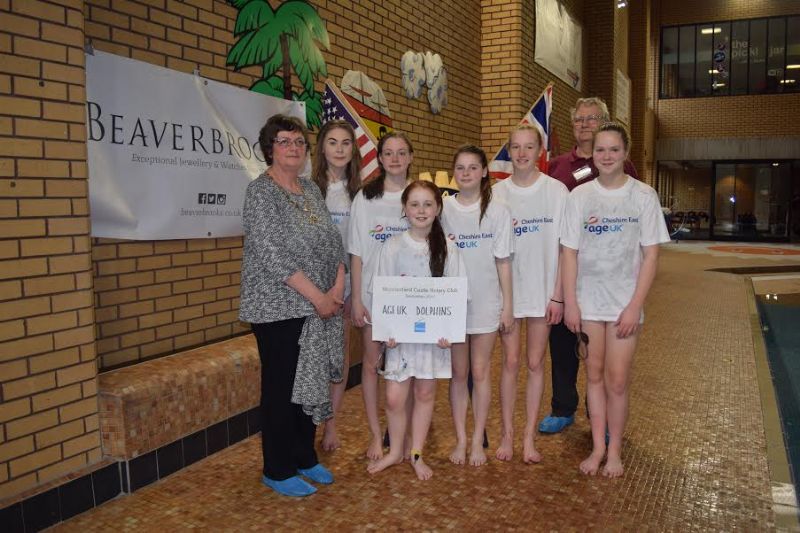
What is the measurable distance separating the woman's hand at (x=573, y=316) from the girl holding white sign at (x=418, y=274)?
0.57m

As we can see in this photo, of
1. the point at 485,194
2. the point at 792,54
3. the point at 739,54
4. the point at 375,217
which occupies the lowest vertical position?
the point at 375,217

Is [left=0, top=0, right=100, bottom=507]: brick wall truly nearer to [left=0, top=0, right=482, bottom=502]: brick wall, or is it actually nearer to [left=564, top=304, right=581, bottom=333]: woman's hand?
[left=0, top=0, right=482, bottom=502]: brick wall

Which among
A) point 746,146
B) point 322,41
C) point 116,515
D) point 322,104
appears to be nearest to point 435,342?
point 116,515

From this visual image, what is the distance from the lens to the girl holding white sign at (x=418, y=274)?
2.93 meters

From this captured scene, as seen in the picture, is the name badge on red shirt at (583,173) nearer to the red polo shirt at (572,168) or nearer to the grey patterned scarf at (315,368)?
the red polo shirt at (572,168)

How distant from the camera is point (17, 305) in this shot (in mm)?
2457

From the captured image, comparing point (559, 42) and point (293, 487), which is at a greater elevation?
point (559, 42)

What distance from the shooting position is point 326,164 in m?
3.34

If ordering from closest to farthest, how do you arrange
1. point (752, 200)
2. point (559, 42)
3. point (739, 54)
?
point (559, 42)
point (739, 54)
point (752, 200)

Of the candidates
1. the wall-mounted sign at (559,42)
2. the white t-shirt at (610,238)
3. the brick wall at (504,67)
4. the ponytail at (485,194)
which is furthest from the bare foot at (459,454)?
the wall-mounted sign at (559,42)

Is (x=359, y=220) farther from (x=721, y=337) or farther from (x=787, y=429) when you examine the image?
(x=721, y=337)

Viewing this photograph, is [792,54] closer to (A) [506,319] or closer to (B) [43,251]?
(A) [506,319]

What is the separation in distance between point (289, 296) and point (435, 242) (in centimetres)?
71

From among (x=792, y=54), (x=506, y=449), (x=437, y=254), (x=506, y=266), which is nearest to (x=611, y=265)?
(x=506, y=266)
